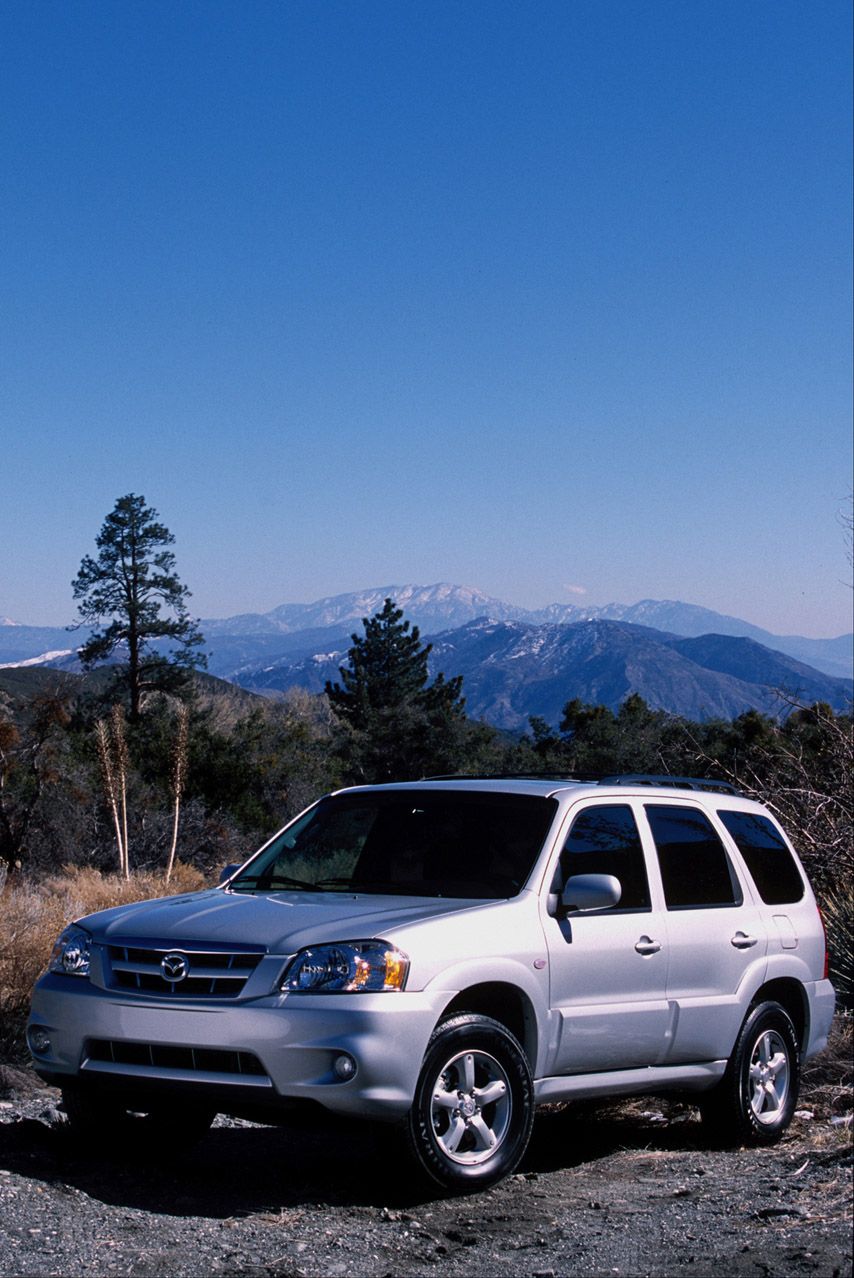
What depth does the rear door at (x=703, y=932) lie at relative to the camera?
722 cm

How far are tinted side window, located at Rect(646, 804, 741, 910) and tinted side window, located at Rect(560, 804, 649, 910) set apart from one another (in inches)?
6.4

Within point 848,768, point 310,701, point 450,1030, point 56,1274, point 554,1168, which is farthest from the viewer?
point 310,701

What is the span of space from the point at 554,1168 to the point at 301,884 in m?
1.82

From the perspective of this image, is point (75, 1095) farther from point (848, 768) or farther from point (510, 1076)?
point (848, 768)

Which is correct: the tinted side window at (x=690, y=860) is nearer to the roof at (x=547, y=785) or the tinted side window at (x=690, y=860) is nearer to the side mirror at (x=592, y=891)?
the roof at (x=547, y=785)

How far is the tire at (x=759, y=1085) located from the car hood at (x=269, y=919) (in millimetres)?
1917

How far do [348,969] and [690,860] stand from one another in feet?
7.84

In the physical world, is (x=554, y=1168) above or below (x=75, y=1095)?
below

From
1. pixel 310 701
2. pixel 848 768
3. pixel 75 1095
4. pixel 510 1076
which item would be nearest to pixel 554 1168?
pixel 510 1076

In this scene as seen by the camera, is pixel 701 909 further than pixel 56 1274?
Yes

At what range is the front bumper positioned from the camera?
18.8 feet

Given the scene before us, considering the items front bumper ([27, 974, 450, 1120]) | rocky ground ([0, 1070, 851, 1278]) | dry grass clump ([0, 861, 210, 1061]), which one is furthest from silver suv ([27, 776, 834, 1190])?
dry grass clump ([0, 861, 210, 1061])

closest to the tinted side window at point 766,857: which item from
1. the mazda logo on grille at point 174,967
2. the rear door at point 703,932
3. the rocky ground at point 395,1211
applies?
the rear door at point 703,932

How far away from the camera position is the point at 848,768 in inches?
499
